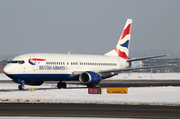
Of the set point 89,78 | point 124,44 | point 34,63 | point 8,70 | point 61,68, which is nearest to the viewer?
point 8,70

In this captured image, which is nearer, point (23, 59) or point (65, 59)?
point (23, 59)

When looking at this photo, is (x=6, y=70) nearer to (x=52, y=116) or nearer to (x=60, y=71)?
(x=60, y=71)

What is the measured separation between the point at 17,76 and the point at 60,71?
582 cm

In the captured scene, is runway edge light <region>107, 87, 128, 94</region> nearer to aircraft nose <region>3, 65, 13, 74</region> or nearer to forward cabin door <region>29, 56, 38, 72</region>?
forward cabin door <region>29, 56, 38, 72</region>

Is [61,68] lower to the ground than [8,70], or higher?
lower

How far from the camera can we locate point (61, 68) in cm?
3816

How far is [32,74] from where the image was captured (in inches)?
1388

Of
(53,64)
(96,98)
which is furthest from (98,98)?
(53,64)

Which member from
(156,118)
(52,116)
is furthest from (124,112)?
(52,116)

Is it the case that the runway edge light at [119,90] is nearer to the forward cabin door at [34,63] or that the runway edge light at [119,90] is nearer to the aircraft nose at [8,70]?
the forward cabin door at [34,63]

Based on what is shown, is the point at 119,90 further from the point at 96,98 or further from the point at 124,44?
the point at 124,44

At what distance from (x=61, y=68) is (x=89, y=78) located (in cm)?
354

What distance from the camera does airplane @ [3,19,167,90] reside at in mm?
34656

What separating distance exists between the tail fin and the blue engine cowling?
9.97 meters
